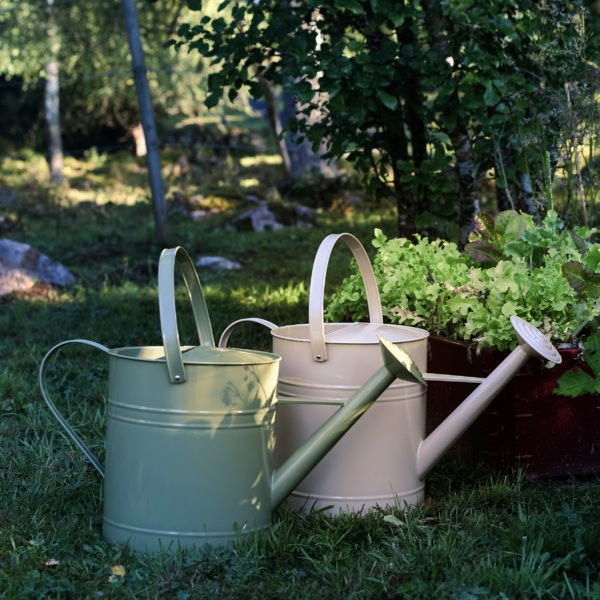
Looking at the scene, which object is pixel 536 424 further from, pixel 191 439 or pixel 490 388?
pixel 191 439

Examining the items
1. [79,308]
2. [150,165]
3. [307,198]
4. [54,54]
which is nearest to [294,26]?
[79,308]

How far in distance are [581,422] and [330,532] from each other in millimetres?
875

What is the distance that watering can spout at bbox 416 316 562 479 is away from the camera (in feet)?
7.09

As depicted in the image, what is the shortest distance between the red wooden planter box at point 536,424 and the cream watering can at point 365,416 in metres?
0.25

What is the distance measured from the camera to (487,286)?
255 cm

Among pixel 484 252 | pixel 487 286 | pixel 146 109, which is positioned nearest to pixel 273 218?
pixel 146 109

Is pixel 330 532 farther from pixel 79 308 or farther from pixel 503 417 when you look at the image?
pixel 79 308

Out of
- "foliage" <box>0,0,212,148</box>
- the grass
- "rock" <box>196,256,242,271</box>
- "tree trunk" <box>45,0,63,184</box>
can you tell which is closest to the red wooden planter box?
the grass

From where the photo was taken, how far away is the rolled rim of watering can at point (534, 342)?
2.11 m

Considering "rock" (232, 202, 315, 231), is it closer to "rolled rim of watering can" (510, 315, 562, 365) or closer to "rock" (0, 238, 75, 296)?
"rock" (0, 238, 75, 296)

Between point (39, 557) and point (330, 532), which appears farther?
point (330, 532)

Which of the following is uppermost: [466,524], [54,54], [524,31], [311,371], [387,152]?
[54,54]

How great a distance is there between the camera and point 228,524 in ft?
6.56

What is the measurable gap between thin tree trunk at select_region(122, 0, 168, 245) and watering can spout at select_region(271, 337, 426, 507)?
5.54 meters
